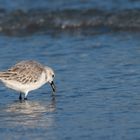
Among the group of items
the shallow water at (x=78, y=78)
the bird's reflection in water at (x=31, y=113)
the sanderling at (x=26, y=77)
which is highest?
the sanderling at (x=26, y=77)

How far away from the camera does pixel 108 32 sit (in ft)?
59.0

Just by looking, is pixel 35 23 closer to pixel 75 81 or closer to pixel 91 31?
pixel 91 31

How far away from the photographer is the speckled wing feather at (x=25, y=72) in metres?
12.7

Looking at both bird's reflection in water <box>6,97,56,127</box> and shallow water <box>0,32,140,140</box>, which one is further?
bird's reflection in water <box>6,97,56,127</box>

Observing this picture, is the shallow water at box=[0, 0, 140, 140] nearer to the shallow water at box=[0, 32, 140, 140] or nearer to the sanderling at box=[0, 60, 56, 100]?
the shallow water at box=[0, 32, 140, 140]

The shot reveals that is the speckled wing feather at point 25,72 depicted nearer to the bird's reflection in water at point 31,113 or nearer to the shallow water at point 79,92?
the shallow water at point 79,92

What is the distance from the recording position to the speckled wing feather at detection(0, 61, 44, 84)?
12.7 meters

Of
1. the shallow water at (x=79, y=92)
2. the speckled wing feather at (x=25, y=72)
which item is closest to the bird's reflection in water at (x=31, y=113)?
the shallow water at (x=79, y=92)

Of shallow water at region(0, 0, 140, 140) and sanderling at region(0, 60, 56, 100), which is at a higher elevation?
sanderling at region(0, 60, 56, 100)

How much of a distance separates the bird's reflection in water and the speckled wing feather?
1.52 ft

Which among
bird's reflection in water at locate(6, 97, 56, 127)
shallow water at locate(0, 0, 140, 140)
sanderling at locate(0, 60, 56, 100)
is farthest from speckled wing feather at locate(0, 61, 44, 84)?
bird's reflection in water at locate(6, 97, 56, 127)

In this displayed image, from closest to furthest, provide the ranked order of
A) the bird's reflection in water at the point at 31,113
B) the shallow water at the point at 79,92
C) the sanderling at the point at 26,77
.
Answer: the shallow water at the point at 79,92
the bird's reflection in water at the point at 31,113
the sanderling at the point at 26,77

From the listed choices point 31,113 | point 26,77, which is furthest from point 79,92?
point 31,113

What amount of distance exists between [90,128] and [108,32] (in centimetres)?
756
